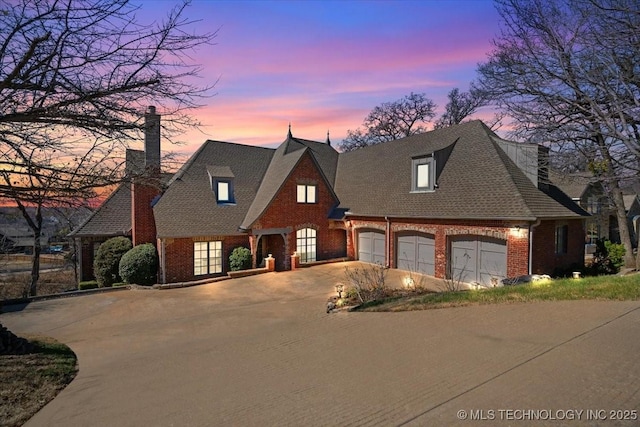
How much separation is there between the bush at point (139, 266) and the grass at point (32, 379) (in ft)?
27.4

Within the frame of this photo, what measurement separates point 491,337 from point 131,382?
20.7 feet

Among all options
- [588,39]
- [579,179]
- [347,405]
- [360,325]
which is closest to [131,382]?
[347,405]

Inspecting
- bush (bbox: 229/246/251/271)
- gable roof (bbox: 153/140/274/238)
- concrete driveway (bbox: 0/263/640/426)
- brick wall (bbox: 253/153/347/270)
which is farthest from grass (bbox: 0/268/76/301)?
concrete driveway (bbox: 0/263/640/426)

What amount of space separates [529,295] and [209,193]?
1595cm

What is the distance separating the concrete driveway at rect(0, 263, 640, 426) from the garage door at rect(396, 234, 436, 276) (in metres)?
8.39

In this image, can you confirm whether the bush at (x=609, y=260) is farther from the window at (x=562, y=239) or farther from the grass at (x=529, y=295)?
the grass at (x=529, y=295)

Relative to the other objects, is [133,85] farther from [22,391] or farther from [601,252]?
[601,252]

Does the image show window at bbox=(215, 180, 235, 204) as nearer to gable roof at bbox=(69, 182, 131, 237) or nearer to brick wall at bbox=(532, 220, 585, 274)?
gable roof at bbox=(69, 182, 131, 237)

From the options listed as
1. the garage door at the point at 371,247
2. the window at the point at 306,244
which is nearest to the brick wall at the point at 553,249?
the garage door at the point at 371,247

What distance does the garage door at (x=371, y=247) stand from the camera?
1923cm

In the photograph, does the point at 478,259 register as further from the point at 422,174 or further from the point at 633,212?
the point at 633,212

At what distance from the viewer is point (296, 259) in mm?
18578

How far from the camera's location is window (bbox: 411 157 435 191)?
17531 millimetres

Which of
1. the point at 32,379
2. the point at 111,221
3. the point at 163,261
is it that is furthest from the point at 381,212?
the point at 32,379
